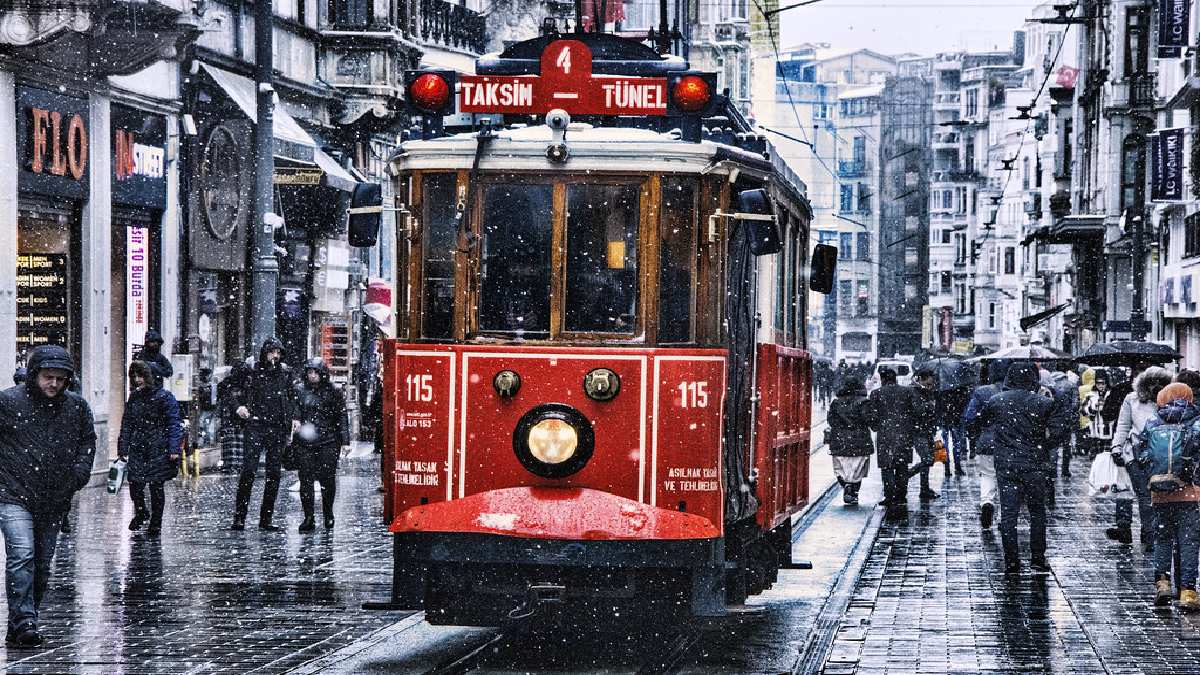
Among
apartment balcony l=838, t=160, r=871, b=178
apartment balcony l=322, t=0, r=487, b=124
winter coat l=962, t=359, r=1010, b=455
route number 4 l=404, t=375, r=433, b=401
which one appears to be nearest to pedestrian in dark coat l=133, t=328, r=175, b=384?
winter coat l=962, t=359, r=1010, b=455

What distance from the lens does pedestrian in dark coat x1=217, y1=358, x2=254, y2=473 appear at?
22047 millimetres

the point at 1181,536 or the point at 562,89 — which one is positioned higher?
the point at 562,89

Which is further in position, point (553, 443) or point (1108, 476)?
point (1108, 476)

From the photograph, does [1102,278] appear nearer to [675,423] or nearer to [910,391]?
[910,391]

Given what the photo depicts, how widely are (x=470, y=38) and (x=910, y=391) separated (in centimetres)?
2015

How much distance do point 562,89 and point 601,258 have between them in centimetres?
96

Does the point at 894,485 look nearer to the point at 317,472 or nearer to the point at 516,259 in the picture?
the point at 317,472

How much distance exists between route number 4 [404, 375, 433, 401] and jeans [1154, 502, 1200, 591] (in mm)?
5524

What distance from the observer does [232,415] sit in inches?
880

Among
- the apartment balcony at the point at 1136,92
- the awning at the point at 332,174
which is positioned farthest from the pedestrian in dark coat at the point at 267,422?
the apartment balcony at the point at 1136,92

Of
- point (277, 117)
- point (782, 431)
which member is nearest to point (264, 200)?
point (277, 117)

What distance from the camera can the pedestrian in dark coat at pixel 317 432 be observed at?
20.0m

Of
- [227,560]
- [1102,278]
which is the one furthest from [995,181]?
[227,560]

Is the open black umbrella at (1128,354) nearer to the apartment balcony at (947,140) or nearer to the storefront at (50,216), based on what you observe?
the storefront at (50,216)
